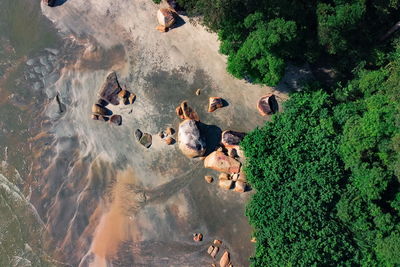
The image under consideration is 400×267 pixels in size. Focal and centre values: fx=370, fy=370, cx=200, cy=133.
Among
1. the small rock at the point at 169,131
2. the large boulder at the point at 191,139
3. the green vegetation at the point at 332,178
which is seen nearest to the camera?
the green vegetation at the point at 332,178

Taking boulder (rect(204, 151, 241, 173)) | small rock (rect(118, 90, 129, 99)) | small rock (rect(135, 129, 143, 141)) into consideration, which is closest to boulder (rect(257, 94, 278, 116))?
boulder (rect(204, 151, 241, 173))

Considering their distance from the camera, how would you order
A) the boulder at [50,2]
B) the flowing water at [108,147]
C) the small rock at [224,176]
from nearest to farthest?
the small rock at [224,176] → the flowing water at [108,147] → the boulder at [50,2]

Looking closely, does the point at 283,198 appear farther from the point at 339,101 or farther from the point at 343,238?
the point at 339,101

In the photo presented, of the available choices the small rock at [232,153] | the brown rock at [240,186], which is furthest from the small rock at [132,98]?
the brown rock at [240,186]

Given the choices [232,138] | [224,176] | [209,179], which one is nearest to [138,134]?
[209,179]

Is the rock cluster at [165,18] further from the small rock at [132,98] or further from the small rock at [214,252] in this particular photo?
the small rock at [214,252]

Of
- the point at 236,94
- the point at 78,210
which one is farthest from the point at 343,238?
the point at 78,210

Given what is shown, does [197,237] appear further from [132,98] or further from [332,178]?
[132,98]
